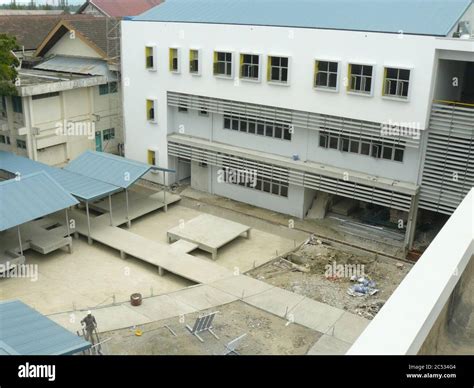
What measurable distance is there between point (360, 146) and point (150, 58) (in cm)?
1128

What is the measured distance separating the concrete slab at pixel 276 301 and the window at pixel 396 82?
8.08 meters

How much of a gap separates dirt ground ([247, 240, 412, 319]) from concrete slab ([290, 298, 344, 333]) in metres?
0.40

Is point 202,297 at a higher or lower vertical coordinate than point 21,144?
lower

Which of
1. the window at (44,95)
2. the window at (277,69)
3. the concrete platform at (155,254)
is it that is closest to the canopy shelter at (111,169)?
the concrete platform at (155,254)

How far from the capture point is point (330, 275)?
18.0m

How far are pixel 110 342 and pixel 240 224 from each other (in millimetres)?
8629

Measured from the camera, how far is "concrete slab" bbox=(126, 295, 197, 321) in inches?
607

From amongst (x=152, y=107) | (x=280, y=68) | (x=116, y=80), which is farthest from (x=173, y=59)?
(x=116, y=80)

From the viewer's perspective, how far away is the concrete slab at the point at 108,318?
48.2ft

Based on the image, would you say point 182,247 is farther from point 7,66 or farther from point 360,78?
point 7,66
